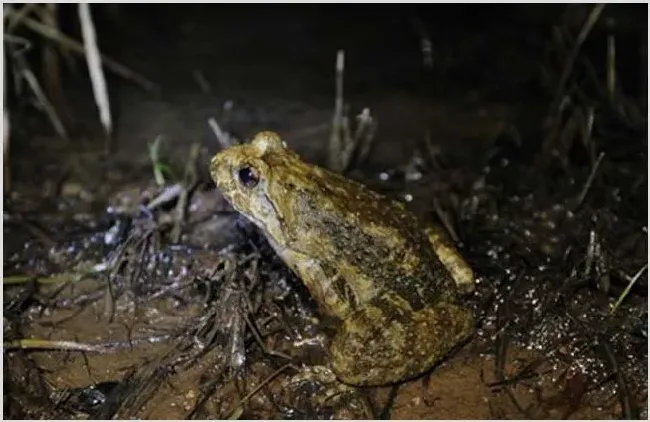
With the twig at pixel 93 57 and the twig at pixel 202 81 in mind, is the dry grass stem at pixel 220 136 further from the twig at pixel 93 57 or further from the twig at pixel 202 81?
the twig at pixel 202 81

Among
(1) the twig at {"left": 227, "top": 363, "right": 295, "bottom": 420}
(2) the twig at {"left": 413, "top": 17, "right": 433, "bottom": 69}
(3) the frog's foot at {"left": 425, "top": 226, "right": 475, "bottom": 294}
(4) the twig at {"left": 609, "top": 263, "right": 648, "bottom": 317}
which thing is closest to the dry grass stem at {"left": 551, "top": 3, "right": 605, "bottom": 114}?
(2) the twig at {"left": 413, "top": 17, "right": 433, "bottom": 69}

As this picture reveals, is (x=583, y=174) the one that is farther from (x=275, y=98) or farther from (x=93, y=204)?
(x=93, y=204)

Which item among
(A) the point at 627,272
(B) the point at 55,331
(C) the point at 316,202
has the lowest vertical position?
(A) the point at 627,272

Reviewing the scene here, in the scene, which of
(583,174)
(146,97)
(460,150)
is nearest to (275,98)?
(146,97)

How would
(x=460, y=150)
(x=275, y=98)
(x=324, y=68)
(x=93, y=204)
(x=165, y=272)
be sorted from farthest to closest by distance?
(x=324, y=68) < (x=275, y=98) < (x=460, y=150) < (x=93, y=204) < (x=165, y=272)

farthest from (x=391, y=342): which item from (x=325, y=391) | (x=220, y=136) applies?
(x=220, y=136)

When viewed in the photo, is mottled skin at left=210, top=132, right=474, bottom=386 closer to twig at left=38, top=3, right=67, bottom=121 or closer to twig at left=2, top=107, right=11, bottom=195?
twig at left=2, top=107, right=11, bottom=195

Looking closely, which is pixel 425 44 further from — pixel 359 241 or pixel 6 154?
pixel 359 241

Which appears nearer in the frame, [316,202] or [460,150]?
[316,202]
